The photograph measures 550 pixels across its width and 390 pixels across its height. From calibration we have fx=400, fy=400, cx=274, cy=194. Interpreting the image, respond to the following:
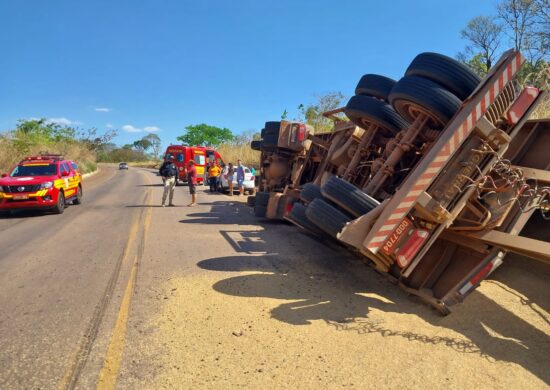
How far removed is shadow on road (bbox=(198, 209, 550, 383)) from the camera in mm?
3732

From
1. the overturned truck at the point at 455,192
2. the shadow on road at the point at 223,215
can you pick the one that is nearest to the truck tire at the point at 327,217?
the overturned truck at the point at 455,192

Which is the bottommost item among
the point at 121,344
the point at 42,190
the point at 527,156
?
the point at 121,344

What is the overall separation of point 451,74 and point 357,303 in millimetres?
2798

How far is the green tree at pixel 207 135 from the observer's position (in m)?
83.8

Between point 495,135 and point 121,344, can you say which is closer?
point 121,344

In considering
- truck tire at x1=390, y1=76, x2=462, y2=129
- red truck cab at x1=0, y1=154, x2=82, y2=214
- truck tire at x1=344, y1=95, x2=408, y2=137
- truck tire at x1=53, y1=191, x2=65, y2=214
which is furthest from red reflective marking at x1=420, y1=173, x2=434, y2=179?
truck tire at x1=53, y1=191, x2=65, y2=214

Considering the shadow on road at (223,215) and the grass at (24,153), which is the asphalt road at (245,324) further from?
the grass at (24,153)

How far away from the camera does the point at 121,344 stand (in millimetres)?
3547

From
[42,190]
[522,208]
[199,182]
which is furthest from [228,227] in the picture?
[199,182]

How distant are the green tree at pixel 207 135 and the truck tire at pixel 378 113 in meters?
78.8

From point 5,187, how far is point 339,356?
1103 centimetres

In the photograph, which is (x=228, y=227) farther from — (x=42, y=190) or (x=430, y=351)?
(x=430, y=351)

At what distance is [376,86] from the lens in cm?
611

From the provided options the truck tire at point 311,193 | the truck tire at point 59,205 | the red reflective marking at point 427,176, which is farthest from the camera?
the truck tire at point 59,205
